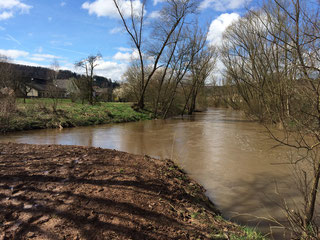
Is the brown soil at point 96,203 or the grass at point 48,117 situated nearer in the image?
→ the brown soil at point 96,203

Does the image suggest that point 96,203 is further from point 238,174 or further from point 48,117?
point 48,117

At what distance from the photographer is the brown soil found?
274 cm

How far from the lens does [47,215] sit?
2.91 metres

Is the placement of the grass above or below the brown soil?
above

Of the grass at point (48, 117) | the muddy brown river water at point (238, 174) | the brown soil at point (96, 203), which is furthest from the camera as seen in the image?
the grass at point (48, 117)

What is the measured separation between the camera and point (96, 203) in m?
3.21

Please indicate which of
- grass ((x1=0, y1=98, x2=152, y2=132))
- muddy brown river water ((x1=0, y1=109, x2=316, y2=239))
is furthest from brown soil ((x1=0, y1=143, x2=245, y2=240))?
grass ((x1=0, y1=98, x2=152, y2=132))

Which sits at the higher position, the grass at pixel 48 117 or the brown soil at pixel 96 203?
the grass at pixel 48 117

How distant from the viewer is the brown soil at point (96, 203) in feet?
9.00

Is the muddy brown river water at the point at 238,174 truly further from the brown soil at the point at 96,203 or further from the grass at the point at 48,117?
the grass at the point at 48,117

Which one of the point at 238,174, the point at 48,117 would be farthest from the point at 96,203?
the point at 48,117

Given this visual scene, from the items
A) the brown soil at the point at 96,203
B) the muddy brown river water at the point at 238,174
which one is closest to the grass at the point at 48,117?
the muddy brown river water at the point at 238,174

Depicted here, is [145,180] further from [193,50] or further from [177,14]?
[193,50]

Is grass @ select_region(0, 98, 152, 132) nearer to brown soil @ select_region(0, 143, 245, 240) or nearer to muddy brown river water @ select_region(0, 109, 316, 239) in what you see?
muddy brown river water @ select_region(0, 109, 316, 239)
